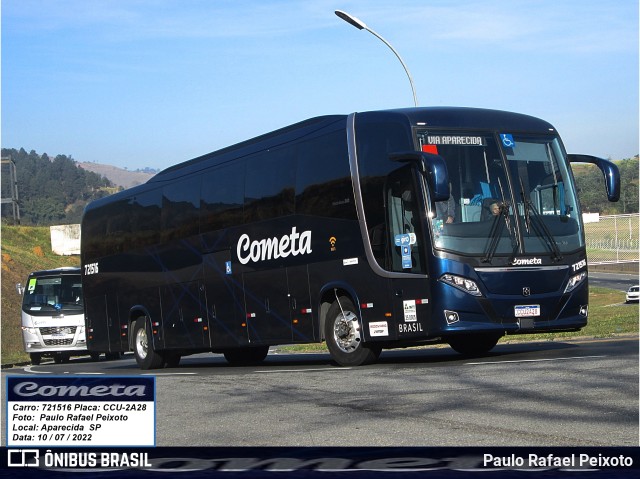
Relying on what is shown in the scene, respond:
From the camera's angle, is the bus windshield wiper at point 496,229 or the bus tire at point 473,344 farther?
the bus tire at point 473,344

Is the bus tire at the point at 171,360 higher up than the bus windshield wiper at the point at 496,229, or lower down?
lower down

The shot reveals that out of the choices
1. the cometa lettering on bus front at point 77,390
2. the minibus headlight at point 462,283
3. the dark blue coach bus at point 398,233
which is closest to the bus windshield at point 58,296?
the dark blue coach bus at point 398,233

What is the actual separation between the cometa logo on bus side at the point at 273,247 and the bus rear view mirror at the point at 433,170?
285cm

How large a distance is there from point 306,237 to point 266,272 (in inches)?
60.9

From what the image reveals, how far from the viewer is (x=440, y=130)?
52.6 ft

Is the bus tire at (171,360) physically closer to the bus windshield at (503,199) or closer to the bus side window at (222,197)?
the bus side window at (222,197)

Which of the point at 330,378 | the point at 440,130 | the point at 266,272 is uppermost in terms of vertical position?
the point at 440,130

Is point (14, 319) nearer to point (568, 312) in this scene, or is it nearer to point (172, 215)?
point (172, 215)

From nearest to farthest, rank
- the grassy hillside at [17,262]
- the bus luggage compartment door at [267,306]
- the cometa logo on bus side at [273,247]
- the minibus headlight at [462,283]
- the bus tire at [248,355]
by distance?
the minibus headlight at [462,283], the cometa logo on bus side at [273,247], the bus luggage compartment door at [267,306], the bus tire at [248,355], the grassy hillside at [17,262]

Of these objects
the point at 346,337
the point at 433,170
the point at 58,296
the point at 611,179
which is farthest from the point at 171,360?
the point at 611,179

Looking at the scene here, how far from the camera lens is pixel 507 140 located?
1644 cm

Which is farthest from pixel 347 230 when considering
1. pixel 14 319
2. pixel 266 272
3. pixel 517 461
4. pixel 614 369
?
pixel 14 319

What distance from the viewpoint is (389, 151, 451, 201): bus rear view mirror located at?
582 inches

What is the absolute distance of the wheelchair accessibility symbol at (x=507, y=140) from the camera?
53.8ft
